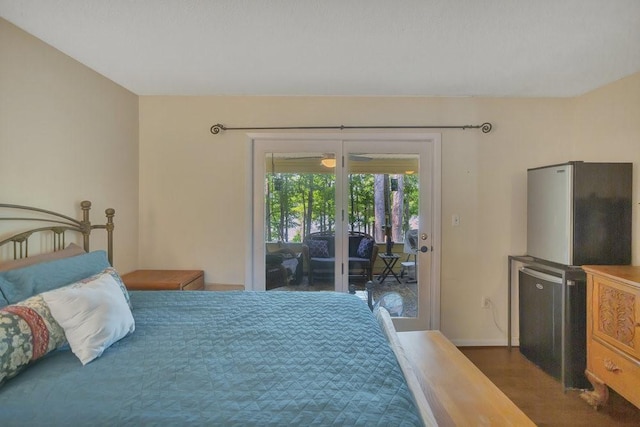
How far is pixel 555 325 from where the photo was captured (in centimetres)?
237

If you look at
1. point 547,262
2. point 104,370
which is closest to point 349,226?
point 547,262

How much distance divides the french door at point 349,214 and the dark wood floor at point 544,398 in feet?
2.12

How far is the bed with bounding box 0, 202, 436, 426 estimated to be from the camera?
0.93m

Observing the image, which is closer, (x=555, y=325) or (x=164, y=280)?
(x=555, y=325)

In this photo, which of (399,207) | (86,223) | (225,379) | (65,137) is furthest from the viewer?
(399,207)

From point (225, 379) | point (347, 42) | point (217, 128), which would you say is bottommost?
point (225, 379)

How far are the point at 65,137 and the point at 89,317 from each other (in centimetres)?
146

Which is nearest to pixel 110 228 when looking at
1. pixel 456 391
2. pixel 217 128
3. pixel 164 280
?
pixel 164 280

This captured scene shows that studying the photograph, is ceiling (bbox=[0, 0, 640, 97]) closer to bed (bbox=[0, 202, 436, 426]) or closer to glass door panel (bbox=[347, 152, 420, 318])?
glass door panel (bbox=[347, 152, 420, 318])

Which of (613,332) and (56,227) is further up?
(56,227)

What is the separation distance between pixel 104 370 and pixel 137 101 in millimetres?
2576

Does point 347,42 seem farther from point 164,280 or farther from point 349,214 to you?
point 164,280

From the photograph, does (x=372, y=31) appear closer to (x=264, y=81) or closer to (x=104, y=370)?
(x=264, y=81)

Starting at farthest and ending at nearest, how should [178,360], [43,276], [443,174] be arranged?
[443,174], [43,276], [178,360]
